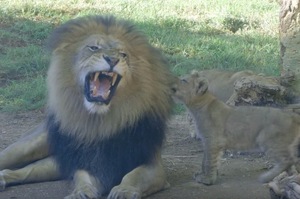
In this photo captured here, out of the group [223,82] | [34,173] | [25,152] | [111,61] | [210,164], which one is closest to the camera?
[111,61]

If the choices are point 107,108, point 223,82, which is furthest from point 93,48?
point 223,82

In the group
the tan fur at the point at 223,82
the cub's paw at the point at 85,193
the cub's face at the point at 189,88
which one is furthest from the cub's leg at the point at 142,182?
the tan fur at the point at 223,82

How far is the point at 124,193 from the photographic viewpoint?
15.8 feet

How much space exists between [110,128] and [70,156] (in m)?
0.35

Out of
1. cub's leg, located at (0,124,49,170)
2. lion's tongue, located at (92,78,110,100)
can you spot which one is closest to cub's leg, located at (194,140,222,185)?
lion's tongue, located at (92,78,110,100)

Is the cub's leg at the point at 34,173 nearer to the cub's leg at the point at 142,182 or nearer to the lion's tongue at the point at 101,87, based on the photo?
the cub's leg at the point at 142,182

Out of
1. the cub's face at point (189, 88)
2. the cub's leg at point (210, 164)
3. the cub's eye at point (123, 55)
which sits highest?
the cub's eye at point (123, 55)

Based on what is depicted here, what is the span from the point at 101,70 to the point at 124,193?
2.38 feet

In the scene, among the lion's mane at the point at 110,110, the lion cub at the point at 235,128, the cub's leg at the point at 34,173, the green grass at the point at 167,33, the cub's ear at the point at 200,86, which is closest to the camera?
the lion's mane at the point at 110,110

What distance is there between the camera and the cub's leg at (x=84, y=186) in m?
4.89

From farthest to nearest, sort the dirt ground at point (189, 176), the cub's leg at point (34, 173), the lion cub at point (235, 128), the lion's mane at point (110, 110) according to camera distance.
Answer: the cub's leg at point (34, 173) < the lion cub at point (235, 128) < the dirt ground at point (189, 176) < the lion's mane at point (110, 110)

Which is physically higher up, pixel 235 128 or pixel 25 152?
pixel 235 128

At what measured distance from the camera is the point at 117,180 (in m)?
5.11

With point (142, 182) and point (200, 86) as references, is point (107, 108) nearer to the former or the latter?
point (142, 182)
